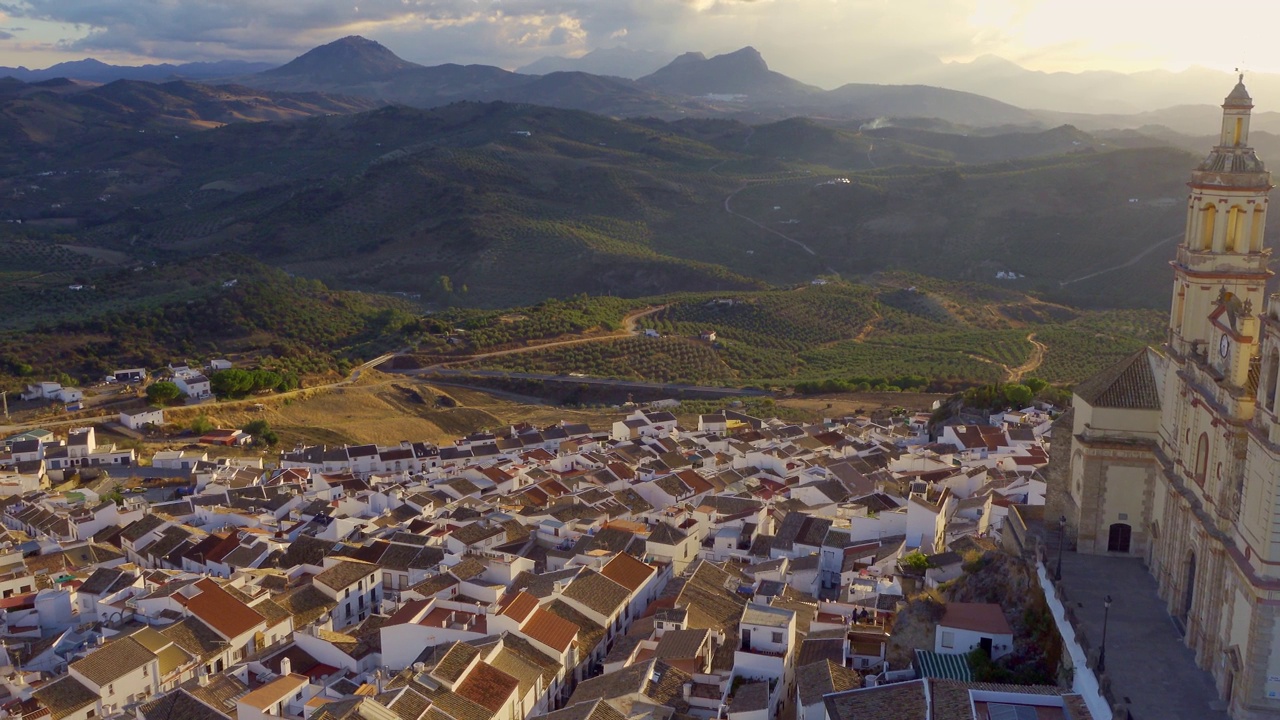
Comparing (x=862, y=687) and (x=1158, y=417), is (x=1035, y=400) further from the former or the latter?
(x=862, y=687)

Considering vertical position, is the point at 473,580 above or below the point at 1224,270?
below

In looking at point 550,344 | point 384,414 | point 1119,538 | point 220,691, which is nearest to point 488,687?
point 220,691

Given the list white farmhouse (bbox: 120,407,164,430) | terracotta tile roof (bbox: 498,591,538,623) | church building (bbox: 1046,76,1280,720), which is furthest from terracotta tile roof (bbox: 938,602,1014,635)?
white farmhouse (bbox: 120,407,164,430)

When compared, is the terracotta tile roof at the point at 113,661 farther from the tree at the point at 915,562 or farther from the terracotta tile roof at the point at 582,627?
the tree at the point at 915,562

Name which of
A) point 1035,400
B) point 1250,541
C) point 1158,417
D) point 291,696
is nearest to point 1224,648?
point 1250,541

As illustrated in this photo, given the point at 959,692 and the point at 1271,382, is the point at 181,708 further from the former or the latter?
the point at 1271,382

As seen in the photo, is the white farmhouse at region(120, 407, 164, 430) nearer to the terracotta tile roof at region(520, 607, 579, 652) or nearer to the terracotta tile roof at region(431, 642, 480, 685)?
the terracotta tile roof at region(520, 607, 579, 652)

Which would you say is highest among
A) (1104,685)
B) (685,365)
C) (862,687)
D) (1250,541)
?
(1250,541)
